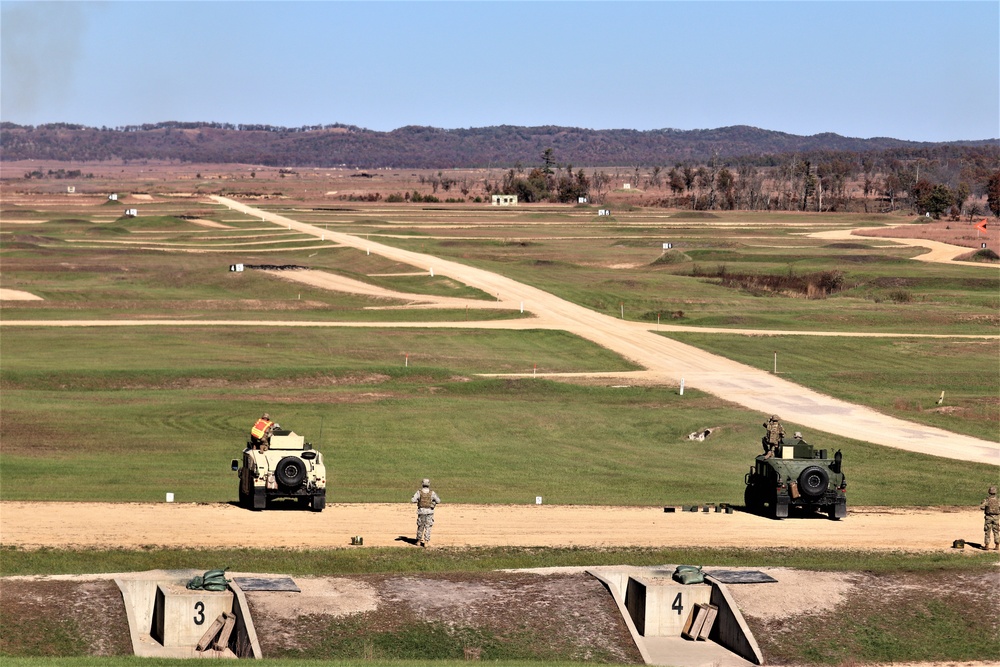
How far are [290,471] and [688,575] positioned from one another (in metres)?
11.2

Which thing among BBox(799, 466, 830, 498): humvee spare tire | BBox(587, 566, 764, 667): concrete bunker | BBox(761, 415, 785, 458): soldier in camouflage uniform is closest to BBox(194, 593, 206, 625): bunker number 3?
BBox(587, 566, 764, 667): concrete bunker

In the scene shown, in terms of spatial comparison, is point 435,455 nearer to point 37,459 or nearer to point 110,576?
point 37,459

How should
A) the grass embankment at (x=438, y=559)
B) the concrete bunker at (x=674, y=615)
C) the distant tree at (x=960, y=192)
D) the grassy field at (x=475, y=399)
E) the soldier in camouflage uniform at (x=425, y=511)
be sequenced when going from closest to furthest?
the concrete bunker at (x=674, y=615)
the grass embankment at (x=438, y=559)
the grassy field at (x=475, y=399)
the soldier in camouflage uniform at (x=425, y=511)
the distant tree at (x=960, y=192)

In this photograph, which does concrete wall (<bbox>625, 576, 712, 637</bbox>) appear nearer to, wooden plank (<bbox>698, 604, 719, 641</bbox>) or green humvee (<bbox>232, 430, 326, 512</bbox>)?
wooden plank (<bbox>698, 604, 719, 641</bbox>)

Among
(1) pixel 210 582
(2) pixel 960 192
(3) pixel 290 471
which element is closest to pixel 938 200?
(2) pixel 960 192

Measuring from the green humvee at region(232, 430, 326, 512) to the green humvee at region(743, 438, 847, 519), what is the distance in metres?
11.3

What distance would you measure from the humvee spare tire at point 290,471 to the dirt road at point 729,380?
2282 centimetres

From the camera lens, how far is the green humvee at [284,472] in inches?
1293

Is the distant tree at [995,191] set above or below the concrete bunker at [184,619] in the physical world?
above

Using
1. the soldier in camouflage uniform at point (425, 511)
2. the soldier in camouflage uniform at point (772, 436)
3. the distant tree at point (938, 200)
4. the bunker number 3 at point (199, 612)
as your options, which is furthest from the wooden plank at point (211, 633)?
the distant tree at point (938, 200)

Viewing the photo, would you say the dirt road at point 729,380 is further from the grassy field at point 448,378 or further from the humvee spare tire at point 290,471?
the humvee spare tire at point 290,471

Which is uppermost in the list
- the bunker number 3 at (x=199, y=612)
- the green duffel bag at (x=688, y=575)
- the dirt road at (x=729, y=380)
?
the green duffel bag at (x=688, y=575)

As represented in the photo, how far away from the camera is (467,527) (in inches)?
1267

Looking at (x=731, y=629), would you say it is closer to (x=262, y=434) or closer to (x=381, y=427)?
(x=262, y=434)
